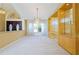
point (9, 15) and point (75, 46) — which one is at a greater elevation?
point (9, 15)

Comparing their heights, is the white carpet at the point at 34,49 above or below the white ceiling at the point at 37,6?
below

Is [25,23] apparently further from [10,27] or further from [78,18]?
[78,18]

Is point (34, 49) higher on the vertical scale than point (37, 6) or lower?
lower

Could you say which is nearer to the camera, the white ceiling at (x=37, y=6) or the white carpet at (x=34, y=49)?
the white carpet at (x=34, y=49)

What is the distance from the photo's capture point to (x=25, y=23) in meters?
23.7

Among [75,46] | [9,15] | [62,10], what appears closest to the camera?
[75,46]

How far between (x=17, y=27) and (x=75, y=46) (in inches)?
722

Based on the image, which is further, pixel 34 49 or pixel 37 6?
pixel 37 6

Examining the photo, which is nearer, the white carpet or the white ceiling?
the white carpet

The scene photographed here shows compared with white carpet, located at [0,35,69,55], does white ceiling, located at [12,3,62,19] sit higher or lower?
higher
